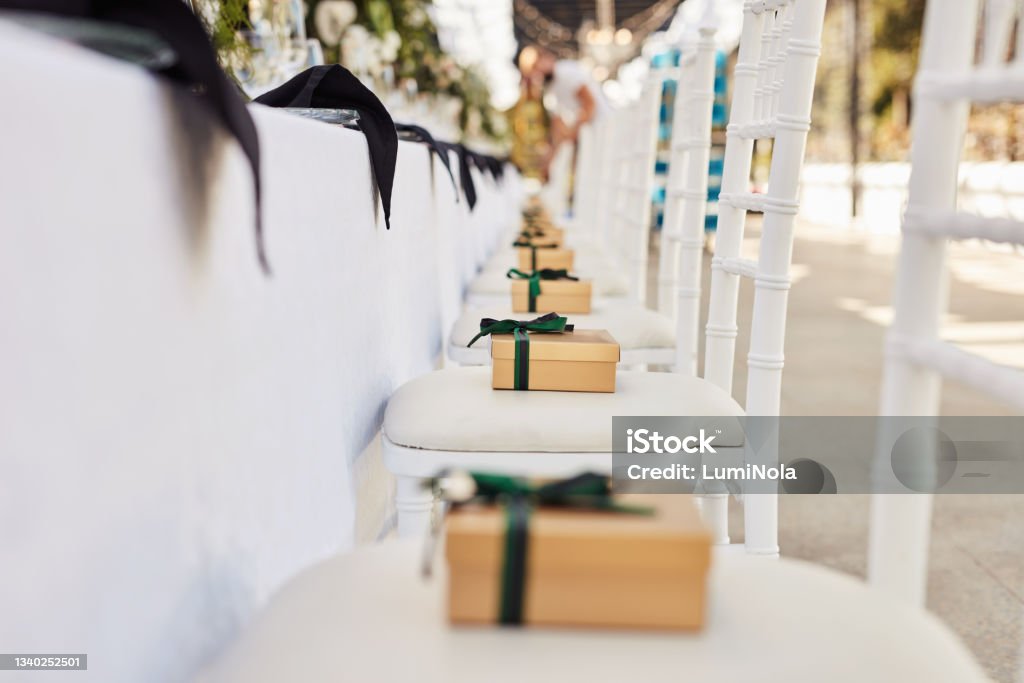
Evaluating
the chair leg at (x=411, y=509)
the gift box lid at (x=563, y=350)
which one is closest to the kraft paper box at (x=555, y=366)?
the gift box lid at (x=563, y=350)

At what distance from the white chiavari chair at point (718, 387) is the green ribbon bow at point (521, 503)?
47 centimetres

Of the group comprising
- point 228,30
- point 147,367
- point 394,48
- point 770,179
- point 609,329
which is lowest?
point 609,329

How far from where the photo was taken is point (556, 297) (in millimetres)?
1980

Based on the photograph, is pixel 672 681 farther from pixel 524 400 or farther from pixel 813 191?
pixel 813 191

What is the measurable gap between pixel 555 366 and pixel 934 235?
55 centimetres

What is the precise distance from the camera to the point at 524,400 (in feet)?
3.82

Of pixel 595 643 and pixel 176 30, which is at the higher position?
pixel 176 30

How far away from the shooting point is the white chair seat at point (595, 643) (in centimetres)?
53

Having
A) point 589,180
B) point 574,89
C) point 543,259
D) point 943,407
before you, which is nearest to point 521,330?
point 543,259

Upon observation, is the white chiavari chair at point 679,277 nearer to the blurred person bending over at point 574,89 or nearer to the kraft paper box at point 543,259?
the kraft paper box at point 543,259

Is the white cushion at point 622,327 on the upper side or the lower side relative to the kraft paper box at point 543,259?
lower

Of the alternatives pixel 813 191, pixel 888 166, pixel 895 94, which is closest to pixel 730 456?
pixel 888 166

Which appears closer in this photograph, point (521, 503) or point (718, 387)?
point (521, 503)

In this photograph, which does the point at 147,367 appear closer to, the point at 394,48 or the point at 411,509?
the point at 411,509
